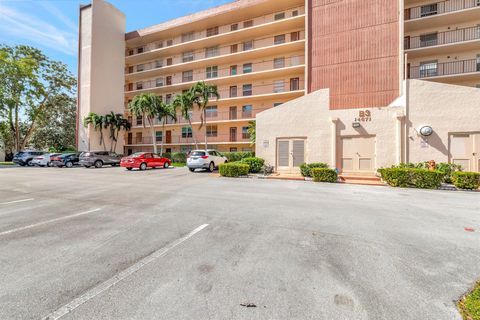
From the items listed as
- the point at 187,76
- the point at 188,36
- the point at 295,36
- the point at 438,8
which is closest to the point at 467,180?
the point at 438,8

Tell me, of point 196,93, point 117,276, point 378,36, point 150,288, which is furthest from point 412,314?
point 196,93

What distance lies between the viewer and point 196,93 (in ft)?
83.7

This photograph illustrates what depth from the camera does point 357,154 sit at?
15.4m

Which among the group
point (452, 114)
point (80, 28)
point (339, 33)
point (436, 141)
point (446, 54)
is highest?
point (80, 28)

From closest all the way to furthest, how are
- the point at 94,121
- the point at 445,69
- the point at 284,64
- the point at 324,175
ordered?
the point at 324,175
the point at 445,69
the point at 284,64
the point at 94,121

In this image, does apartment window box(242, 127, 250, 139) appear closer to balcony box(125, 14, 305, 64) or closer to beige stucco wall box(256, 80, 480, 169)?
beige stucco wall box(256, 80, 480, 169)

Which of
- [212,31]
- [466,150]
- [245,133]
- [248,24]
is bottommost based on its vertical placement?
[466,150]

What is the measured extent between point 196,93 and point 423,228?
2412 cm

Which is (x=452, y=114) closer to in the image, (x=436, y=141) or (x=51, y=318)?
(x=436, y=141)

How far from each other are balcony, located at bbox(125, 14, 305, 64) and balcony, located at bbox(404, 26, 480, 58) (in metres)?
11.2

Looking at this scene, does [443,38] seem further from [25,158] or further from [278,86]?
[25,158]

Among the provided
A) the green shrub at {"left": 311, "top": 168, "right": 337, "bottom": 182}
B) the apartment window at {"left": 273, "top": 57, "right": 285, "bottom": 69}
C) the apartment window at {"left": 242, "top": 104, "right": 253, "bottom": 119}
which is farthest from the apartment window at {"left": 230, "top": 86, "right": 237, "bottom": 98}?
the green shrub at {"left": 311, "top": 168, "right": 337, "bottom": 182}

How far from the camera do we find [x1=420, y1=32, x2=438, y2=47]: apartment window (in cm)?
2084

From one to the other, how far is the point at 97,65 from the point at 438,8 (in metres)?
40.1
